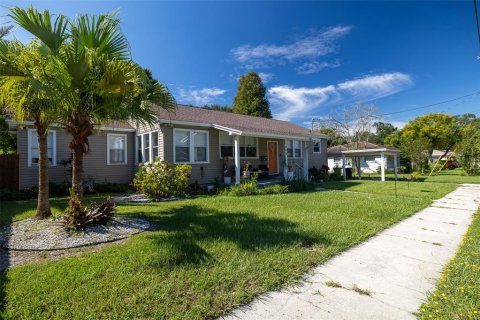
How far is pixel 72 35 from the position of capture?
481 centimetres

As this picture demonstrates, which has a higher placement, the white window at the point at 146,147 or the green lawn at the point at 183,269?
the white window at the point at 146,147

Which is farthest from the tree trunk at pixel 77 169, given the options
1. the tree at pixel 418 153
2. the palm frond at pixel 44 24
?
the tree at pixel 418 153

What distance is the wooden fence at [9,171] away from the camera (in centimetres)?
1087

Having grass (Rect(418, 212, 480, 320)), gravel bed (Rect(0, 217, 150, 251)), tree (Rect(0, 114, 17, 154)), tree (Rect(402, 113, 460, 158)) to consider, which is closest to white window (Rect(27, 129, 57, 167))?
tree (Rect(0, 114, 17, 154))

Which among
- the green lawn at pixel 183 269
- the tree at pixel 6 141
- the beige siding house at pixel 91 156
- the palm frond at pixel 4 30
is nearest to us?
the green lawn at pixel 183 269

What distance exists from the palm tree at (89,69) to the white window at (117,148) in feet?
26.4

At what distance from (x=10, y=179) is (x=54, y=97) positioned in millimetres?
9651

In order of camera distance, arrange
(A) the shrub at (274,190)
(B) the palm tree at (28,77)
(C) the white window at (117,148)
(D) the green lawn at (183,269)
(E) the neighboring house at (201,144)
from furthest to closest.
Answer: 1. (C) the white window at (117,148)
2. (E) the neighboring house at (201,144)
3. (A) the shrub at (274,190)
4. (B) the palm tree at (28,77)
5. (D) the green lawn at (183,269)

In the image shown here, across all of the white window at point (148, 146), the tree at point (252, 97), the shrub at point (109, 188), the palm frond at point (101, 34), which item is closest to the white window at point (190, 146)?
the white window at point (148, 146)

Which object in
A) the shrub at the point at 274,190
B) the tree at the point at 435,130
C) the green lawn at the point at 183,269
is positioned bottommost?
the green lawn at the point at 183,269

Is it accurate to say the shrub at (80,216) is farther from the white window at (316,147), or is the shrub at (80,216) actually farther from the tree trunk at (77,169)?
the white window at (316,147)

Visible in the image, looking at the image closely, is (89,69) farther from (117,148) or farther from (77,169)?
(117,148)

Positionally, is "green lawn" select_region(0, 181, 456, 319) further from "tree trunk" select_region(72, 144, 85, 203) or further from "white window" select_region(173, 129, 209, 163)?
"white window" select_region(173, 129, 209, 163)

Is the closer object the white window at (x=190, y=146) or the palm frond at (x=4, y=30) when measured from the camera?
the palm frond at (x=4, y=30)
